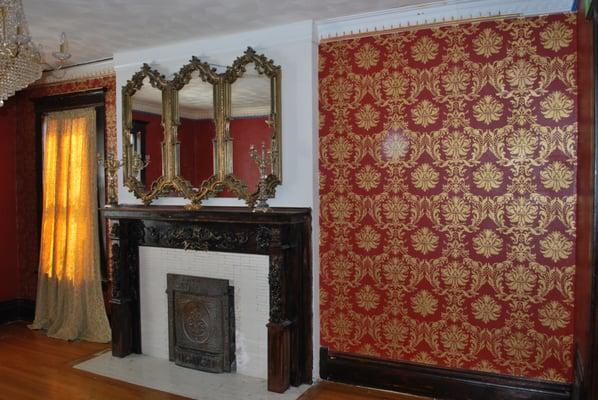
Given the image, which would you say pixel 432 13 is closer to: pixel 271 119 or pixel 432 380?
pixel 271 119

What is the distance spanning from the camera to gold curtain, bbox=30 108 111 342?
4.31 meters

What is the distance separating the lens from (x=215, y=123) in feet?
11.4

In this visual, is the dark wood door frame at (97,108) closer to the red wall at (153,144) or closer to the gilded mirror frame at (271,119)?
the red wall at (153,144)

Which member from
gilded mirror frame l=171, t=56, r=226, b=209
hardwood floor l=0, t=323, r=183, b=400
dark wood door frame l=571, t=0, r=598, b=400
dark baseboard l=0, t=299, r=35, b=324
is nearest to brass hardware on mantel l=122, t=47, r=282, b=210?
gilded mirror frame l=171, t=56, r=226, b=209

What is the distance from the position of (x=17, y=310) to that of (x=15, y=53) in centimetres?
392

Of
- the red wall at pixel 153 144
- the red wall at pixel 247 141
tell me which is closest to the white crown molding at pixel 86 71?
the red wall at pixel 153 144

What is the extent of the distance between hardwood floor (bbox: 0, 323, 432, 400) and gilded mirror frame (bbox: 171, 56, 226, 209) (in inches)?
55.6

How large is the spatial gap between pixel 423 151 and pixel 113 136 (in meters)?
2.87

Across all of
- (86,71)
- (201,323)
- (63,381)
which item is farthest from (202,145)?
(63,381)

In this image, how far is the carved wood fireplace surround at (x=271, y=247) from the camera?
310 cm

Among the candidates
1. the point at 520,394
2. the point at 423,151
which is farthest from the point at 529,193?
the point at 520,394

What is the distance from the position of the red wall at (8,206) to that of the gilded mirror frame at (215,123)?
2413 millimetres

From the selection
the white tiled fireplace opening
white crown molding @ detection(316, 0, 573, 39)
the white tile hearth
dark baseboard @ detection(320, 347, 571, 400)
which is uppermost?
white crown molding @ detection(316, 0, 573, 39)

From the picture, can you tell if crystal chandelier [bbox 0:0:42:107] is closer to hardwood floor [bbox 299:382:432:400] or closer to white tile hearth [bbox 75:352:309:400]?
white tile hearth [bbox 75:352:309:400]
